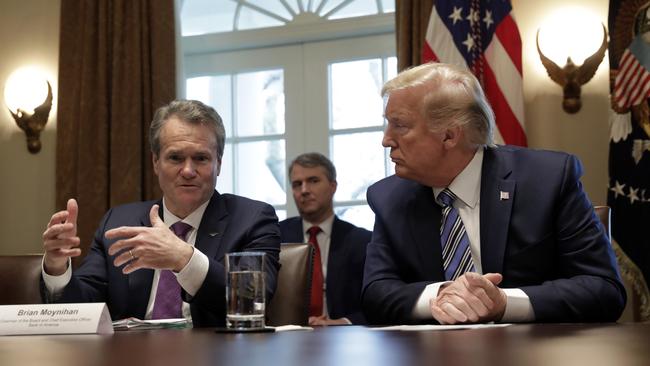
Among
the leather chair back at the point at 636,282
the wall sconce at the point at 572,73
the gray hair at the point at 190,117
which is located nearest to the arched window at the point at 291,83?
the wall sconce at the point at 572,73

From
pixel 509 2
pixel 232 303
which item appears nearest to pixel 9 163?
pixel 509 2

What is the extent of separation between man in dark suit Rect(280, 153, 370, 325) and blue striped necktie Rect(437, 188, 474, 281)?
149cm

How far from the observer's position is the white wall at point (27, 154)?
5.55 metres

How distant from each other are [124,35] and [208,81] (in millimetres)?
620

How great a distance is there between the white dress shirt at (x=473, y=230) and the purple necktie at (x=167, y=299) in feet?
2.37

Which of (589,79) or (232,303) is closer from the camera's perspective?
(232,303)

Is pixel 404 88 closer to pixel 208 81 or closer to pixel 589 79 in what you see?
pixel 589 79

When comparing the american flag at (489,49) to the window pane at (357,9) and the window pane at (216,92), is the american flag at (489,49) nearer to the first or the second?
the window pane at (357,9)

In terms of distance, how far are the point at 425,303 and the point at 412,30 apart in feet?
9.55

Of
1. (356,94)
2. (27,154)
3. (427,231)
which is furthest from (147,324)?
(27,154)

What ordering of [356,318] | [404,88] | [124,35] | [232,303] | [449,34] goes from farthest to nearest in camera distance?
[124,35], [449,34], [356,318], [404,88], [232,303]

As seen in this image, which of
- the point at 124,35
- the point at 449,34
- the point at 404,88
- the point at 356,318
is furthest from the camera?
Result: the point at 124,35

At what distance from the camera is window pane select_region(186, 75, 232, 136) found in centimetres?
557

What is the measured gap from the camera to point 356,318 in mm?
3879
